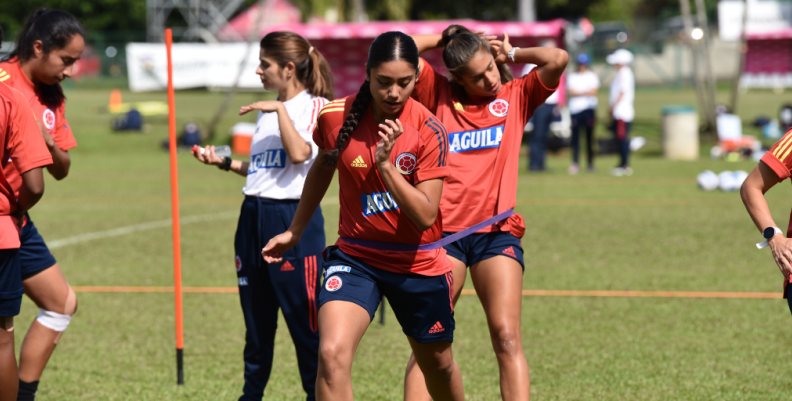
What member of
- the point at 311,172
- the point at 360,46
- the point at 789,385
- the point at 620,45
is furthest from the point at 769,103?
the point at 311,172

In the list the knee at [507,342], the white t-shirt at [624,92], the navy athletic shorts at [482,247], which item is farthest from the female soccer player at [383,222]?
the white t-shirt at [624,92]

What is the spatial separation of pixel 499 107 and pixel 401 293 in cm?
130

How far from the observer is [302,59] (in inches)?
181

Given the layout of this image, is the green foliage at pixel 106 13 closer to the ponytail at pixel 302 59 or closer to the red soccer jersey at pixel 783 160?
the ponytail at pixel 302 59

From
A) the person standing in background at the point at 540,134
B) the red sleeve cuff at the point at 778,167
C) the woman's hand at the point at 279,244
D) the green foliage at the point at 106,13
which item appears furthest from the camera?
the green foliage at the point at 106,13

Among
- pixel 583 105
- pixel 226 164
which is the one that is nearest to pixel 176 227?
pixel 226 164

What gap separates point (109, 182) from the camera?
52.6 ft

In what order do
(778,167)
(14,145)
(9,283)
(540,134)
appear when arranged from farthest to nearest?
(540,134) < (9,283) < (14,145) < (778,167)

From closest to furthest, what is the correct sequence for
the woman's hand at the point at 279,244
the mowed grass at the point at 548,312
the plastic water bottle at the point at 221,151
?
the woman's hand at the point at 279,244
the plastic water bottle at the point at 221,151
the mowed grass at the point at 548,312

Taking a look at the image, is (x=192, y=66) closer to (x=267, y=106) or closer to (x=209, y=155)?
(x=209, y=155)

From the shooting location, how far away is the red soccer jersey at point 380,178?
12.0 ft

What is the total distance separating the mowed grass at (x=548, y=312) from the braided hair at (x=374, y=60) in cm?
203

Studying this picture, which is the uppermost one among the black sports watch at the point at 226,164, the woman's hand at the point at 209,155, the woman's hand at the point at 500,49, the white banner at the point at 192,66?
the white banner at the point at 192,66

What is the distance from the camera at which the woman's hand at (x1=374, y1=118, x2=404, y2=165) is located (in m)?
3.35
